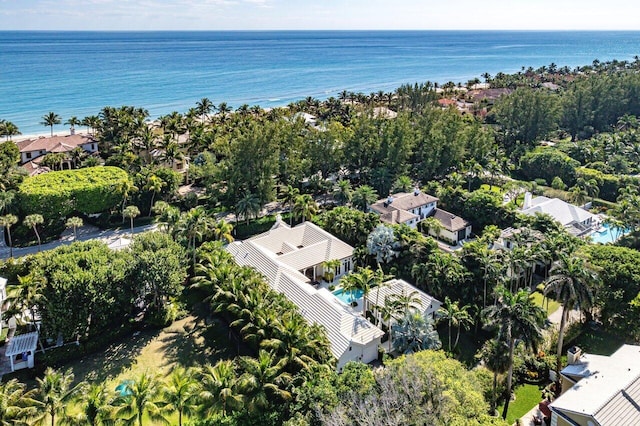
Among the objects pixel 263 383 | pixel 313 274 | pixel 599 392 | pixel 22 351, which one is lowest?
pixel 313 274

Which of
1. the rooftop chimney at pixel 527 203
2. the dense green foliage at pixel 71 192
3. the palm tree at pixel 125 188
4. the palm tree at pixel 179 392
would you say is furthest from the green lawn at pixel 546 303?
the dense green foliage at pixel 71 192

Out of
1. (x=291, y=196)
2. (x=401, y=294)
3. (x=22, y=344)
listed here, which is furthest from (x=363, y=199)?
(x=22, y=344)

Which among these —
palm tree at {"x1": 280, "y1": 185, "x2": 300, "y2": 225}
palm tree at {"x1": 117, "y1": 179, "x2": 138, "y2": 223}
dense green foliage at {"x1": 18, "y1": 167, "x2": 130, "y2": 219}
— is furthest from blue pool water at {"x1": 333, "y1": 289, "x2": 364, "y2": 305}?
dense green foliage at {"x1": 18, "y1": 167, "x2": 130, "y2": 219}

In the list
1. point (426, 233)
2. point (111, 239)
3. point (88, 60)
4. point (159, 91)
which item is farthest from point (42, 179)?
point (88, 60)

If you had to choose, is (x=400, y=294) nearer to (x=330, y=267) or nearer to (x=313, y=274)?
(x=330, y=267)

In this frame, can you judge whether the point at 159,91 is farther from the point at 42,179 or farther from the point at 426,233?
the point at 426,233

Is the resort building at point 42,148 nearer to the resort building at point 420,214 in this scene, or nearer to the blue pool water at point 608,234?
the resort building at point 420,214

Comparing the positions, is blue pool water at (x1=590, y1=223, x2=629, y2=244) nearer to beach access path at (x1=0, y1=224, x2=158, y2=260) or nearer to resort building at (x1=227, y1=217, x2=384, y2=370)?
resort building at (x1=227, y1=217, x2=384, y2=370)
